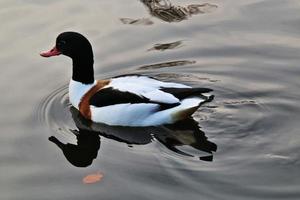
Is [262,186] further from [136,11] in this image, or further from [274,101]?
[136,11]

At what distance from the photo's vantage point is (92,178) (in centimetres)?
736

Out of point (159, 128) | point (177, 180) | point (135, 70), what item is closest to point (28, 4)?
point (135, 70)

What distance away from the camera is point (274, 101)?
8.41m

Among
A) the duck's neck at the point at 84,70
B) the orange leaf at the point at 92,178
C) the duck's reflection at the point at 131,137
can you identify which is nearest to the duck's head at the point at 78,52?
the duck's neck at the point at 84,70

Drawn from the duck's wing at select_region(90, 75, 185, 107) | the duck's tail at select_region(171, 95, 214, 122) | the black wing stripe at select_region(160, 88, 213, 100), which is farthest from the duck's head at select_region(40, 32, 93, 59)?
the duck's tail at select_region(171, 95, 214, 122)

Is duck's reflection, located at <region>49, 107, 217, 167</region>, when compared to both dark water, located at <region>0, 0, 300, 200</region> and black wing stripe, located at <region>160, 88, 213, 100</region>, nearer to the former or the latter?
dark water, located at <region>0, 0, 300, 200</region>

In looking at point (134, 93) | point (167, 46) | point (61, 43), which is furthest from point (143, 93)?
point (167, 46)

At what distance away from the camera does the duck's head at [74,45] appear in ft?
28.1

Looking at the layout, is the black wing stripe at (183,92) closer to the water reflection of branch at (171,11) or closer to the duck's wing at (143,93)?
the duck's wing at (143,93)

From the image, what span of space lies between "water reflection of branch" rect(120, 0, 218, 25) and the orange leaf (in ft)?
12.1

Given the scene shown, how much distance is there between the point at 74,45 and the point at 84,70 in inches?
12.2

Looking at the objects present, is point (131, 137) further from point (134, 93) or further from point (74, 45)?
point (74, 45)

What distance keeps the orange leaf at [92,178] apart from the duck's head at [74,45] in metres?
1.75

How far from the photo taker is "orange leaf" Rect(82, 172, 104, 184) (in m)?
7.30
